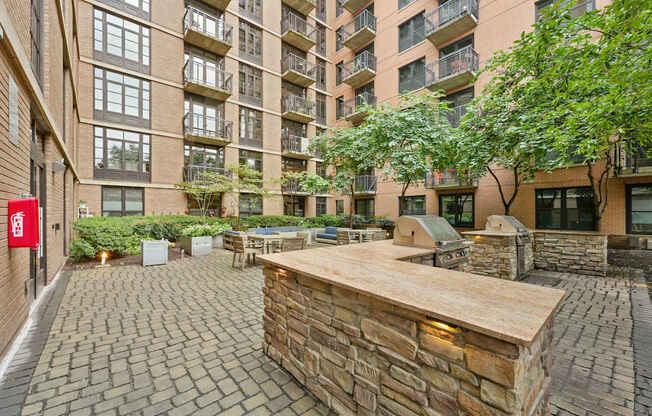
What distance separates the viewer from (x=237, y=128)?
16.8 meters

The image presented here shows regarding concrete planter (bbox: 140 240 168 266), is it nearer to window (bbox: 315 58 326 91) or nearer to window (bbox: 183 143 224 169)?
window (bbox: 183 143 224 169)

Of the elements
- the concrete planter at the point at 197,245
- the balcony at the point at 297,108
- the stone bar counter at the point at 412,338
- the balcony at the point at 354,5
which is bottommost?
the concrete planter at the point at 197,245

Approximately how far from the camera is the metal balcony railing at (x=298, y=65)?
19125 mm

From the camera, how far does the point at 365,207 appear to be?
19.9m

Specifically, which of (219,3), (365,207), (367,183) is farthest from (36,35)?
(365,207)

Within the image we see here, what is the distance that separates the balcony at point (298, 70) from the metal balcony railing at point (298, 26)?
1920mm

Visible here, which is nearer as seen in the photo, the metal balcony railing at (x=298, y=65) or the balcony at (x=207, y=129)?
the balcony at (x=207, y=129)

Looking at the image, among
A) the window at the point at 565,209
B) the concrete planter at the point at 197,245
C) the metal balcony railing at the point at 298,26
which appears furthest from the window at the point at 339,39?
the concrete planter at the point at 197,245

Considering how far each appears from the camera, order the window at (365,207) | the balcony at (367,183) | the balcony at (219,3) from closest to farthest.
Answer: the balcony at (219,3) < the balcony at (367,183) < the window at (365,207)

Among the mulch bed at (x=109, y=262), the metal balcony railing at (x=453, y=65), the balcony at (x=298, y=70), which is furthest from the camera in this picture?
the balcony at (x=298, y=70)

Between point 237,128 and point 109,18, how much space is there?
7745 mm

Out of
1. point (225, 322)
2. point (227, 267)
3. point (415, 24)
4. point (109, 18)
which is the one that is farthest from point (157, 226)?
point (415, 24)

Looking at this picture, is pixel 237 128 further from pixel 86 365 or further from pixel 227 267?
pixel 86 365

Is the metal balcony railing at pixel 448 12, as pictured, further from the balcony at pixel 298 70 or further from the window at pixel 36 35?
the window at pixel 36 35
